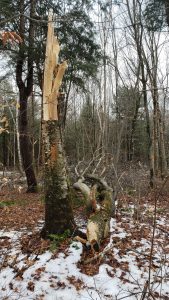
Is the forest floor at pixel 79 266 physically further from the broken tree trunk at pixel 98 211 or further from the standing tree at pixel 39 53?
the standing tree at pixel 39 53

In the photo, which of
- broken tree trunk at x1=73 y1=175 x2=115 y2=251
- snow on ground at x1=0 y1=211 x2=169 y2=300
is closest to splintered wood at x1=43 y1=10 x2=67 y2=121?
broken tree trunk at x1=73 y1=175 x2=115 y2=251

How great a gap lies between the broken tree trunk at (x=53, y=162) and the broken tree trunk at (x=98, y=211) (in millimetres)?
526

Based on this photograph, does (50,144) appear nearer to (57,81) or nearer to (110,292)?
(57,81)

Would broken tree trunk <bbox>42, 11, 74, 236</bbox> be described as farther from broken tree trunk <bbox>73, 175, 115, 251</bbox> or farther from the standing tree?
the standing tree

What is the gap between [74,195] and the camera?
8734 mm

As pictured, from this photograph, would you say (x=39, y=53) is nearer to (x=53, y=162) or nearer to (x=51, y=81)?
(x=51, y=81)

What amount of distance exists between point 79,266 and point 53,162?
Result: 6.35ft

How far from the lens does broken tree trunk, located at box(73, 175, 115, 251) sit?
527 centimetres

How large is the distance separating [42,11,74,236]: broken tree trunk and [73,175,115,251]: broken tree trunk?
526mm

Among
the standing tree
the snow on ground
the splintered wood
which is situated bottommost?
the snow on ground

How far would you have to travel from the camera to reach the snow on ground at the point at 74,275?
4.21 metres

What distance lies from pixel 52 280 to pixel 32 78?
912 cm

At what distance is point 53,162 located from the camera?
5836 millimetres

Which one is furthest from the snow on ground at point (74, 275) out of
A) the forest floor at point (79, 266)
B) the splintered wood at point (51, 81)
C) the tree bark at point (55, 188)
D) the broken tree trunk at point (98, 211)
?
the splintered wood at point (51, 81)
